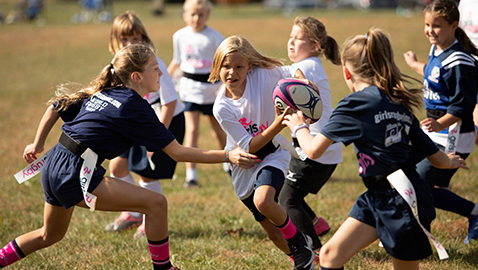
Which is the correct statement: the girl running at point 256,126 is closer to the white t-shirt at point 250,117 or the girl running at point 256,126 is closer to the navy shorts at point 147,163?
the white t-shirt at point 250,117

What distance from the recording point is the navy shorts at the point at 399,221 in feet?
9.48

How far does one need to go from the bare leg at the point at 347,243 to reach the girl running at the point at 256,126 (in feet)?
2.22

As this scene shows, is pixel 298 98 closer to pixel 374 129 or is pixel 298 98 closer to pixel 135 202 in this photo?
pixel 374 129

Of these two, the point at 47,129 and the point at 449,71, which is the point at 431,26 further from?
the point at 47,129

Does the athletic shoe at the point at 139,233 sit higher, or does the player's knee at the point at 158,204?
the player's knee at the point at 158,204

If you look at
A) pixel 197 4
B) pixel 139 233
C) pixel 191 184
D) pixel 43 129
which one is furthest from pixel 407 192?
pixel 197 4

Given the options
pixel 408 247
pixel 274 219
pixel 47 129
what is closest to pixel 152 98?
pixel 47 129

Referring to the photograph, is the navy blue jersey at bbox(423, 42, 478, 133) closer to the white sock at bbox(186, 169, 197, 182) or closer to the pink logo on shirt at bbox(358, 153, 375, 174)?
the pink logo on shirt at bbox(358, 153, 375, 174)

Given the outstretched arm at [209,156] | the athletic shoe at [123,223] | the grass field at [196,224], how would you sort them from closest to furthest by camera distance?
the outstretched arm at [209,156], the grass field at [196,224], the athletic shoe at [123,223]

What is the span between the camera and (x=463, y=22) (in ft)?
18.3

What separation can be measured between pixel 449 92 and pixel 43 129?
336 centimetres

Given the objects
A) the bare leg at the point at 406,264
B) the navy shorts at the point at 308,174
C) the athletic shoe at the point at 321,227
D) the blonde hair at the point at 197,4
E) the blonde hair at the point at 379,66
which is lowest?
the athletic shoe at the point at 321,227

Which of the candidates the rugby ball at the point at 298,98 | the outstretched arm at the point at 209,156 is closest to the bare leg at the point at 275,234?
the outstretched arm at the point at 209,156

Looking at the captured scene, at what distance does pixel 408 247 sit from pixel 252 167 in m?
1.34
